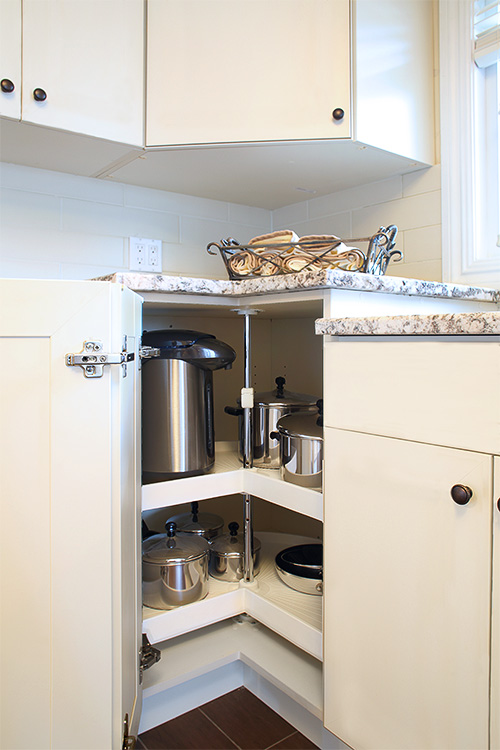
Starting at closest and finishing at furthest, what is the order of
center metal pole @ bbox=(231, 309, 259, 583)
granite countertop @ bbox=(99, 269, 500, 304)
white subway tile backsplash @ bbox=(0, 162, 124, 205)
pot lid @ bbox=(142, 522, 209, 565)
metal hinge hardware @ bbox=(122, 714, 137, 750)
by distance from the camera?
1. metal hinge hardware @ bbox=(122, 714, 137, 750)
2. granite countertop @ bbox=(99, 269, 500, 304)
3. pot lid @ bbox=(142, 522, 209, 565)
4. center metal pole @ bbox=(231, 309, 259, 583)
5. white subway tile backsplash @ bbox=(0, 162, 124, 205)

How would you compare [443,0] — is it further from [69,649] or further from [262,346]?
[69,649]

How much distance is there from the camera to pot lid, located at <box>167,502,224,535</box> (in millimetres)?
1397

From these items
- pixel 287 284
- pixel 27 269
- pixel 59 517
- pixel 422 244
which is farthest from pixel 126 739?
pixel 422 244

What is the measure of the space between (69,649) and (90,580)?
0.10m

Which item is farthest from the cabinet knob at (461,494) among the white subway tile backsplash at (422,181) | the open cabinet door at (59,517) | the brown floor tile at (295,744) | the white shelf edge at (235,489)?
the white subway tile backsplash at (422,181)

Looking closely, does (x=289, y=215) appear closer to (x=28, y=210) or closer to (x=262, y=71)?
(x=262, y=71)

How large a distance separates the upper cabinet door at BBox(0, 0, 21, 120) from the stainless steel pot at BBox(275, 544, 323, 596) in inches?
46.8

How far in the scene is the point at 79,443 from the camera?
2.39 feet

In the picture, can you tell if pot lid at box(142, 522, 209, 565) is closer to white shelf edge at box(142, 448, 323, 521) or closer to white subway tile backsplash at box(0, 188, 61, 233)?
white shelf edge at box(142, 448, 323, 521)

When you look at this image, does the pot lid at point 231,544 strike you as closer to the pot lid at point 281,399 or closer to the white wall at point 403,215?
the pot lid at point 281,399

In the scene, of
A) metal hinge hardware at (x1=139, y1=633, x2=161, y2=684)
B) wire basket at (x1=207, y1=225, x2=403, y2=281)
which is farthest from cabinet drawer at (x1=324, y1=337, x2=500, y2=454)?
metal hinge hardware at (x1=139, y1=633, x2=161, y2=684)

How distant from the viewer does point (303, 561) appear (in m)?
1.32

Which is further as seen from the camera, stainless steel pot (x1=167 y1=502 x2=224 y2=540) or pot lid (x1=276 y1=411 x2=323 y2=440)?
stainless steel pot (x1=167 y1=502 x2=224 y2=540)

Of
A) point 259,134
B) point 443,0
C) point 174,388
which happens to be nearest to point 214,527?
point 174,388
